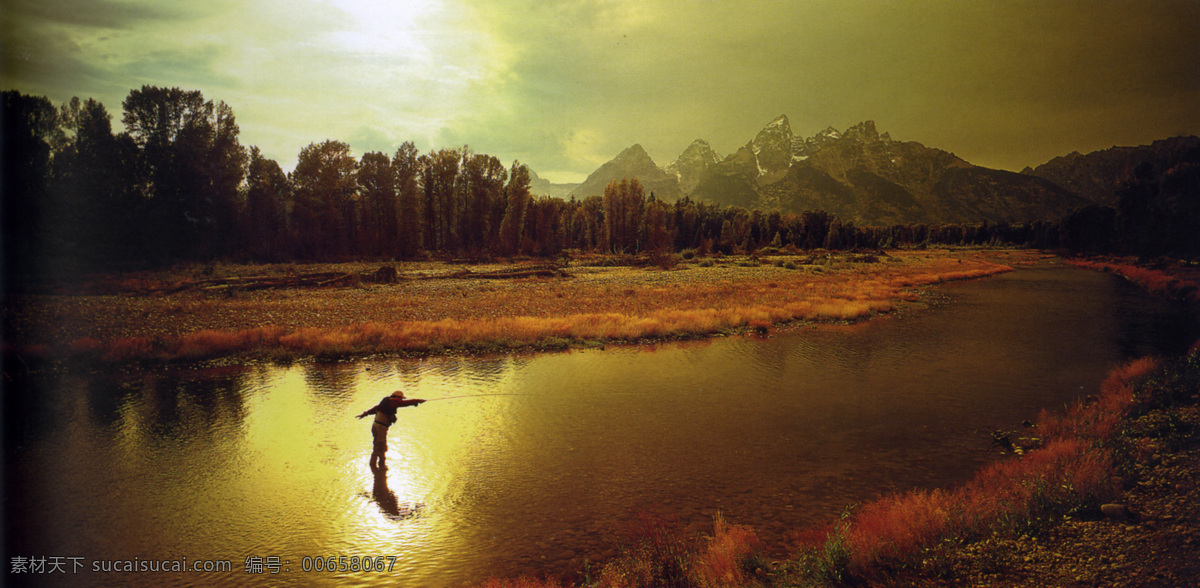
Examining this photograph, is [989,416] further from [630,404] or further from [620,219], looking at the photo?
[620,219]

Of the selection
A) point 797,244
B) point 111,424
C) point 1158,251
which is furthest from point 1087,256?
point 111,424

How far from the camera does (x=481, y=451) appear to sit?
12383mm

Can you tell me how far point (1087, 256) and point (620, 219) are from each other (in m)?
103

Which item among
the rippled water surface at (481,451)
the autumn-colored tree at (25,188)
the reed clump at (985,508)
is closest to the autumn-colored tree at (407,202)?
the autumn-colored tree at (25,188)

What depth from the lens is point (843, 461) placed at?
12008 mm

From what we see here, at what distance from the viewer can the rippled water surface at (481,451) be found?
8.54 m

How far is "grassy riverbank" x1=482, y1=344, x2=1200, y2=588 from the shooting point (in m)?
6.21

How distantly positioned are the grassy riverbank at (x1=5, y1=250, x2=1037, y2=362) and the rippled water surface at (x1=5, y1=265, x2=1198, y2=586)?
2309 millimetres

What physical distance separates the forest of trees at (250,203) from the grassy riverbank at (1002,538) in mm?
23686

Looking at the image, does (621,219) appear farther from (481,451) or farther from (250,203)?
(481,451)

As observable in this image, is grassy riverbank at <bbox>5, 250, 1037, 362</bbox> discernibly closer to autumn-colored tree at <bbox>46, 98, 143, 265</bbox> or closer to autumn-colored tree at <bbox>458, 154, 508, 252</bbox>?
autumn-colored tree at <bbox>46, 98, 143, 265</bbox>

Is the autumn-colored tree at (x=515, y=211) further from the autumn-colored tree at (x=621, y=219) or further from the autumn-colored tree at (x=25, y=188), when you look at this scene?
the autumn-colored tree at (x=25, y=188)

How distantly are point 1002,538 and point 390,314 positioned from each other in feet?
95.4

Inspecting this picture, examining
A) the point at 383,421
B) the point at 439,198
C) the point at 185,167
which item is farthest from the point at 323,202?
the point at 383,421
